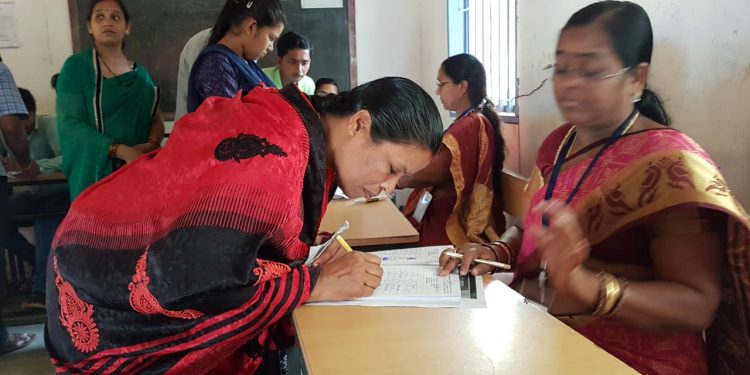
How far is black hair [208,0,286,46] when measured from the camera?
1964 mm

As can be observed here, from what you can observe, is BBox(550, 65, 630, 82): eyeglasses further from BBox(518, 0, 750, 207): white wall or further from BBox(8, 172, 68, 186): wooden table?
BBox(8, 172, 68, 186): wooden table

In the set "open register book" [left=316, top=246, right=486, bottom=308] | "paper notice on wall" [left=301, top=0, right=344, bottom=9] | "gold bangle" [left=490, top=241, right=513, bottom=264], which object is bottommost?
"gold bangle" [left=490, top=241, right=513, bottom=264]

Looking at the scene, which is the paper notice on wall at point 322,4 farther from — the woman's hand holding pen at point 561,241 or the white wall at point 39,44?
the woman's hand holding pen at point 561,241

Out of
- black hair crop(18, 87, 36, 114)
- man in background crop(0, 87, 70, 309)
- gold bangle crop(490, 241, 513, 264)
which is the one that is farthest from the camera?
black hair crop(18, 87, 36, 114)

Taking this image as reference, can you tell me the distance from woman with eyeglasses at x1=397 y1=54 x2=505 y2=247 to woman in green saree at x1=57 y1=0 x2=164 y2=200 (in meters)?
1.03

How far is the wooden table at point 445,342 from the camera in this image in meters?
0.80

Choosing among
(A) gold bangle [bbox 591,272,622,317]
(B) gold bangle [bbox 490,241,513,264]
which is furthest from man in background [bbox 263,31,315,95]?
(A) gold bangle [bbox 591,272,622,317]

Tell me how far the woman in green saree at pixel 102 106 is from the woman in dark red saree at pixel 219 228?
1.11 m

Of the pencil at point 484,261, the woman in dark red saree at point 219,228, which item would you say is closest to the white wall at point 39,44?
the woman in dark red saree at point 219,228

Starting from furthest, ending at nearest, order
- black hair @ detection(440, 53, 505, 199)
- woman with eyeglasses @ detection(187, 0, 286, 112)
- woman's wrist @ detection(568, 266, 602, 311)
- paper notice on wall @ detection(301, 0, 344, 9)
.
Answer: paper notice on wall @ detection(301, 0, 344, 9)
black hair @ detection(440, 53, 505, 199)
woman with eyeglasses @ detection(187, 0, 286, 112)
woman's wrist @ detection(568, 266, 602, 311)

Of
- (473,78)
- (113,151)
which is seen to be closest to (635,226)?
(473,78)

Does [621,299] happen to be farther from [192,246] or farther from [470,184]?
[470,184]

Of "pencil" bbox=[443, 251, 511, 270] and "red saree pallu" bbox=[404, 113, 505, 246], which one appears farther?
"red saree pallu" bbox=[404, 113, 505, 246]

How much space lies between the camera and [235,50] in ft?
6.56
